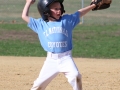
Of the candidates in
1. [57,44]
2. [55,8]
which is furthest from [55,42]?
[55,8]

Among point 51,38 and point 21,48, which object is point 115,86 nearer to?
point 51,38

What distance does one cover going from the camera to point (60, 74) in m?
9.77

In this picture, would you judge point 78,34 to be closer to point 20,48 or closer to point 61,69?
point 20,48

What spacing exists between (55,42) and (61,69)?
414mm

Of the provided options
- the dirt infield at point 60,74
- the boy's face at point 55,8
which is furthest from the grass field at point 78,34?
the boy's face at point 55,8

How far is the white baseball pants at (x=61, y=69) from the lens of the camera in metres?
6.28

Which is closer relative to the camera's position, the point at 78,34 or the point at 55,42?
the point at 55,42

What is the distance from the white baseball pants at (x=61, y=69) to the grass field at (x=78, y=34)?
6.64 meters

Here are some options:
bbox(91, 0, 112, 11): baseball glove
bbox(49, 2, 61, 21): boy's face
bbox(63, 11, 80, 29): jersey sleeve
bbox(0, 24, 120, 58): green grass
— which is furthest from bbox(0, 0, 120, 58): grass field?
bbox(49, 2, 61, 21): boy's face

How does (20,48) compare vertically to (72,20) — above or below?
below

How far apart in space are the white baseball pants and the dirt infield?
2.05 m

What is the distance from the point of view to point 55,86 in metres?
8.59

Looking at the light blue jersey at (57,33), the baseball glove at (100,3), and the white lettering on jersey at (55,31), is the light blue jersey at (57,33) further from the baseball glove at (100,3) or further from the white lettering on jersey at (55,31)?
the baseball glove at (100,3)

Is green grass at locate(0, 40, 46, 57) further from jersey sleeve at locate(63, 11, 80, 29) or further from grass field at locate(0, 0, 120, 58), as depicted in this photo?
jersey sleeve at locate(63, 11, 80, 29)
